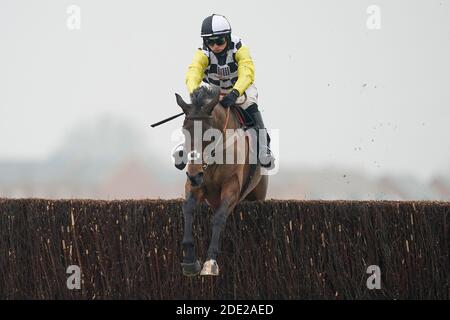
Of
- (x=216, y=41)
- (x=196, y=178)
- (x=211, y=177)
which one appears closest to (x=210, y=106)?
(x=196, y=178)

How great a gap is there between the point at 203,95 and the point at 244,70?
1128mm

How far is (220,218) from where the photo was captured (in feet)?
29.7

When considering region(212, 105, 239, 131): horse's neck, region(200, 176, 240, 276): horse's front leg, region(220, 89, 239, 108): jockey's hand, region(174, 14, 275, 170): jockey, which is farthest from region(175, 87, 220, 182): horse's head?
region(200, 176, 240, 276): horse's front leg

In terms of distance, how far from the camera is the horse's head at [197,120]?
838cm

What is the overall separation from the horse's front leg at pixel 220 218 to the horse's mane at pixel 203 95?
39.1 inches

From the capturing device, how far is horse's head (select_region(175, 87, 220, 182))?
8383 mm

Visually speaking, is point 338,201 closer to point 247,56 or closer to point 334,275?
point 334,275

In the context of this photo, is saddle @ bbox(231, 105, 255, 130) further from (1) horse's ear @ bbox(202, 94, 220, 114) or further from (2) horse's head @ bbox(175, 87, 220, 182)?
(1) horse's ear @ bbox(202, 94, 220, 114)

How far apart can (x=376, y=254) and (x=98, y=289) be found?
10.7ft

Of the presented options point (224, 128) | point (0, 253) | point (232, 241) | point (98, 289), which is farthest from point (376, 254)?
point (0, 253)

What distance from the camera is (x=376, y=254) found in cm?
1007

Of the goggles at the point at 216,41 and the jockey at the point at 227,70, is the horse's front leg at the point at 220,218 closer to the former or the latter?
the jockey at the point at 227,70

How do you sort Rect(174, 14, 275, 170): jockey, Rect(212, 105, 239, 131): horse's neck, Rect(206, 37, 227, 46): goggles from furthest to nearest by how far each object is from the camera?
Rect(206, 37, 227, 46): goggles
Rect(174, 14, 275, 170): jockey
Rect(212, 105, 239, 131): horse's neck

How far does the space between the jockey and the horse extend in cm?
31
